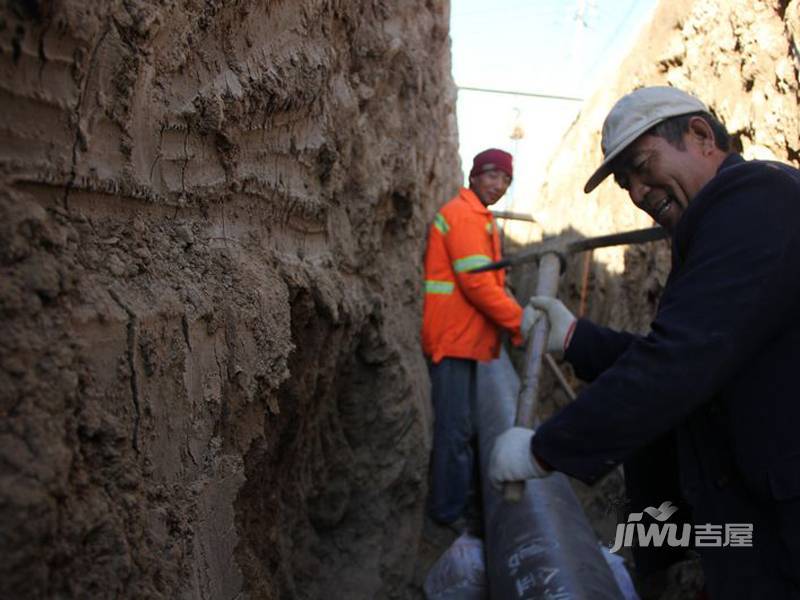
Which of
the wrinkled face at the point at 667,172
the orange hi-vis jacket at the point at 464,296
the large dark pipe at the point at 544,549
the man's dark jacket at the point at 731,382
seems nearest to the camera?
the man's dark jacket at the point at 731,382

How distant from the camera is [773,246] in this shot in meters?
1.54

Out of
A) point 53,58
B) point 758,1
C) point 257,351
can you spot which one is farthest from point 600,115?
point 53,58

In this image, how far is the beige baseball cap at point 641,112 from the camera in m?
1.97

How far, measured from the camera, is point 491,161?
423 centimetres

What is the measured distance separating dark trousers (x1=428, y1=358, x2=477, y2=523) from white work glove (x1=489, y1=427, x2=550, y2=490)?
1.46 meters

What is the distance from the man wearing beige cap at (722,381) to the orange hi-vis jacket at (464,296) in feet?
6.04

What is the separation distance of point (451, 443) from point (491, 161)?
1.83 m

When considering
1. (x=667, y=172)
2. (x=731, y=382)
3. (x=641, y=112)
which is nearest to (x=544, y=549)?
(x=731, y=382)

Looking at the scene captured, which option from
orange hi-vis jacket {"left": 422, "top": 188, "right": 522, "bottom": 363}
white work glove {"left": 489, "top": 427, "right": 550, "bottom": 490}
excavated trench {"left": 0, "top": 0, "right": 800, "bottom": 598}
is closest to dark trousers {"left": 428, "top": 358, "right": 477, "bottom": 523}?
orange hi-vis jacket {"left": 422, "top": 188, "right": 522, "bottom": 363}

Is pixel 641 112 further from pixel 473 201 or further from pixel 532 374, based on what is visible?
pixel 473 201

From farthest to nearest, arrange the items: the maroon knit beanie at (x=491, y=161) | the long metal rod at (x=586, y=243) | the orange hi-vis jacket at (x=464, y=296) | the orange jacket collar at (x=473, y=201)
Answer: the maroon knit beanie at (x=491, y=161) < the orange jacket collar at (x=473, y=201) < the orange hi-vis jacket at (x=464, y=296) < the long metal rod at (x=586, y=243)

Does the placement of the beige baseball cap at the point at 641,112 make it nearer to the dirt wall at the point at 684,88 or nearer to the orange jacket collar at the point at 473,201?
the dirt wall at the point at 684,88

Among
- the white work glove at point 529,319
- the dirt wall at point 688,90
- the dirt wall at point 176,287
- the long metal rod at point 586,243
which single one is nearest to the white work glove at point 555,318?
the white work glove at point 529,319

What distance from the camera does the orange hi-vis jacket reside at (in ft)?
12.4
